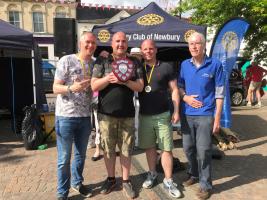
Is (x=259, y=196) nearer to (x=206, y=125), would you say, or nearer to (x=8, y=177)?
(x=206, y=125)

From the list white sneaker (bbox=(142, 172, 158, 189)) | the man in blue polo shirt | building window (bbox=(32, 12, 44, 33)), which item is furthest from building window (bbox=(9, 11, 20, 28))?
the man in blue polo shirt

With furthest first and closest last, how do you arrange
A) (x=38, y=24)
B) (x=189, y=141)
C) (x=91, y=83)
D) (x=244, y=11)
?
(x=38, y=24) → (x=244, y=11) → (x=189, y=141) → (x=91, y=83)

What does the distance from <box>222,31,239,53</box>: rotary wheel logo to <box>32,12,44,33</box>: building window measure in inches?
1146

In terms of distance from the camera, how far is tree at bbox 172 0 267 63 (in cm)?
913

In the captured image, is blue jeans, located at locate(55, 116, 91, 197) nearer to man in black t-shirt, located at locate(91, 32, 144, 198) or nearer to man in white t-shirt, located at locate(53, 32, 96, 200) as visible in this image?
man in white t-shirt, located at locate(53, 32, 96, 200)

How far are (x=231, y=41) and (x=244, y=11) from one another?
12.2 ft

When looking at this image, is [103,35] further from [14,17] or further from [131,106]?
[14,17]

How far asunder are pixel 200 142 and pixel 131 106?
3.22 ft

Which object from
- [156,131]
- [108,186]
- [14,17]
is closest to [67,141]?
[108,186]

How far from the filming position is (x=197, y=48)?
4105 mm

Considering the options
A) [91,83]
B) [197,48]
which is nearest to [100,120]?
[91,83]

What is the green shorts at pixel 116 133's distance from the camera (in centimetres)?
406

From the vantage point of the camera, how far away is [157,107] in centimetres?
432

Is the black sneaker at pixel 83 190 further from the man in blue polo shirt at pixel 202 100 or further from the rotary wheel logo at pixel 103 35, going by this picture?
the rotary wheel logo at pixel 103 35
